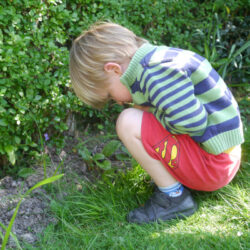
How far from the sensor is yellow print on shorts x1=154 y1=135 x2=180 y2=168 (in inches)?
68.0

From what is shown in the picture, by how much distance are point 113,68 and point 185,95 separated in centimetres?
40

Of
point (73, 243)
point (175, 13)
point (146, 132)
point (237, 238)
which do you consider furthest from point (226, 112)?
point (175, 13)

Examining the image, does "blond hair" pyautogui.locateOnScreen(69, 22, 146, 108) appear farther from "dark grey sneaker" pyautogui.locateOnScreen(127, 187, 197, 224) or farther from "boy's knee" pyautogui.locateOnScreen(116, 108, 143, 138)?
"dark grey sneaker" pyautogui.locateOnScreen(127, 187, 197, 224)

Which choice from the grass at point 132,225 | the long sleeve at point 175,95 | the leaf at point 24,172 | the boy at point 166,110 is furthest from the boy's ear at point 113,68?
the leaf at point 24,172

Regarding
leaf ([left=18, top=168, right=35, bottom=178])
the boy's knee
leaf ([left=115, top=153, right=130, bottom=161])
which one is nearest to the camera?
the boy's knee

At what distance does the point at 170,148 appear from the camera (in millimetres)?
1726

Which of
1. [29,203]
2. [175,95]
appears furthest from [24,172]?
[175,95]

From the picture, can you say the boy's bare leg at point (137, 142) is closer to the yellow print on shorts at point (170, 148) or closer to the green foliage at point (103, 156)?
the yellow print on shorts at point (170, 148)

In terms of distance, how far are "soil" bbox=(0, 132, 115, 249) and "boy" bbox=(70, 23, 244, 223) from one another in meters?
0.52

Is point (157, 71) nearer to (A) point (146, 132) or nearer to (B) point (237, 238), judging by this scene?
(A) point (146, 132)

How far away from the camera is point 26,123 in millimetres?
1991

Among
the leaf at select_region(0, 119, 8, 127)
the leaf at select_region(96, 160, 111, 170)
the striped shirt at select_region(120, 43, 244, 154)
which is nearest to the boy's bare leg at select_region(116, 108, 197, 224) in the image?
the striped shirt at select_region(120, 43, 244, 154)

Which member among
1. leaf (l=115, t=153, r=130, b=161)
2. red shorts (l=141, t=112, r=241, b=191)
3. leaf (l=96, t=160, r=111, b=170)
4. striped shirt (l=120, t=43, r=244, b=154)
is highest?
striped shirt (l=120, t=43, r=244, b=154)

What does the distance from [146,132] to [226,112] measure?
0.41 meters
